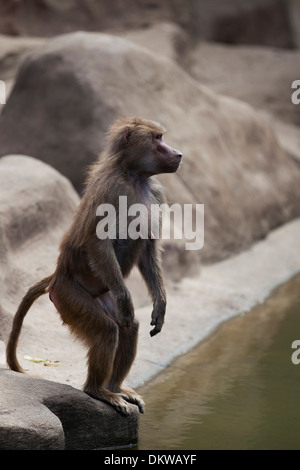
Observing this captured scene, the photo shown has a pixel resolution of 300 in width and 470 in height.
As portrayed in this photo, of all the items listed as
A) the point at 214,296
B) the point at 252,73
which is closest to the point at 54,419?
the point at 214,296

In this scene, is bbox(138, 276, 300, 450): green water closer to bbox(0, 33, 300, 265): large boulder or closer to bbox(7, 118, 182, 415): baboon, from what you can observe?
bbox(7, 118, 182, 415): baboon

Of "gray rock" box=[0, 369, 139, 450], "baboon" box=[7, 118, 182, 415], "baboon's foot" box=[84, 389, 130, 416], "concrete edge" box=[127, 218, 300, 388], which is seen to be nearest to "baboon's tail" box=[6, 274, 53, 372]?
"baboon" box=[7, 118, 182, 415]

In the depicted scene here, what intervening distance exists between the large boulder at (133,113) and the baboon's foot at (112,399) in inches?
128

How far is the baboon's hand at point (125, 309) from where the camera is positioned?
4215 millimetres

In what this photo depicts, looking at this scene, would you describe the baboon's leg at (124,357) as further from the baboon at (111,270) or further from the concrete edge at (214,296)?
the concrete edge at (214,296)

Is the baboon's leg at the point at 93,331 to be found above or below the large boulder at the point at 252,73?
below

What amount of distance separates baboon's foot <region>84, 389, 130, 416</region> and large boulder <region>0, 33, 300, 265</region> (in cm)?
326

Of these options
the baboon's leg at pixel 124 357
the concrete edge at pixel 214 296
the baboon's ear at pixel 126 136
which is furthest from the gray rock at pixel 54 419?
the baboon's ear at pixel 126 136

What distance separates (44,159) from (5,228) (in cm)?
238

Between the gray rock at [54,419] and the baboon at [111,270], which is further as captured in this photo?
the baboon at [111,270]

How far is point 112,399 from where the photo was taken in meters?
4.27

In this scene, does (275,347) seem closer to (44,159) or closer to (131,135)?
(131,135)

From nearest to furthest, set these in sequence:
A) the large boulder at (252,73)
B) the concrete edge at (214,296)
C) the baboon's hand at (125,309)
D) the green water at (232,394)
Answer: the baboon's hand at (125,309)
the green water at (232,394)
the concrete edge at (214,296)
the large boulder at (252,73)
